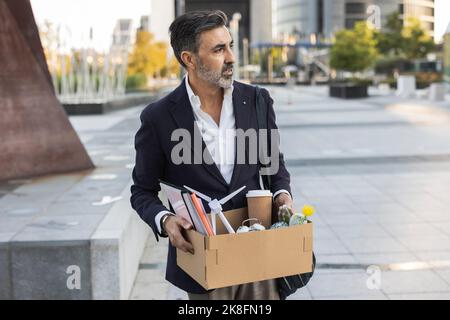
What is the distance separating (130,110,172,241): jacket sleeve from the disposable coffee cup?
14.3 inches

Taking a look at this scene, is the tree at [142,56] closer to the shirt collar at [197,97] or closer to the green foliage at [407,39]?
the green foliage at [407,39]

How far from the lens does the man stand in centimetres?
254

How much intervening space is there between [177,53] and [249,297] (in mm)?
1027

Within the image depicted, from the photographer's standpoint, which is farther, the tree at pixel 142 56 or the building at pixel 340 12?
the building at pixel 340 12

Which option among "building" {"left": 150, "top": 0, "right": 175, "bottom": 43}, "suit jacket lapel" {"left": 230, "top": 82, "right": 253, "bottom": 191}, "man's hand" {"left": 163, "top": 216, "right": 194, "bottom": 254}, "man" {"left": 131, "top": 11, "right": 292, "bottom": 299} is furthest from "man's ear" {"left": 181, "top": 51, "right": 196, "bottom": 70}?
"building" {"left": 150, "top": 0, "right": 175, "bottom": 43}

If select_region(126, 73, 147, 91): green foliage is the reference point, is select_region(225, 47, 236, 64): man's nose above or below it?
above

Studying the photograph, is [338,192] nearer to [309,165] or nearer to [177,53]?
[309,165]

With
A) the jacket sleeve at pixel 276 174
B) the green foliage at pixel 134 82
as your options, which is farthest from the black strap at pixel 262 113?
the green foliage at pixel 134 82

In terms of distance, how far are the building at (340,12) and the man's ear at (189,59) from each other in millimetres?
128066

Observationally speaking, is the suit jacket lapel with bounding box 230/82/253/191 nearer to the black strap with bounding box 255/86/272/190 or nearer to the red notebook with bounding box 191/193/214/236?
the black strap with bounding box 255/86/272/190

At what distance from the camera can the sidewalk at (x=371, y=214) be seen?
565 centimetres

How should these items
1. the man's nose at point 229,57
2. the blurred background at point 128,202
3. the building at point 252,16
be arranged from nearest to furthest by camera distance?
the man's nose at point 229,57 < the blurred background at point 128,202 < the building at point 252,16
